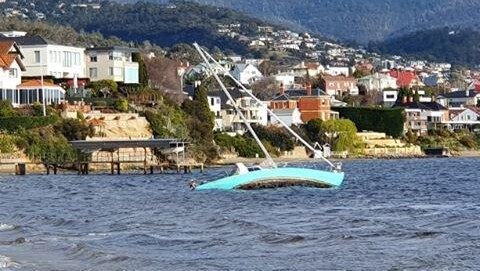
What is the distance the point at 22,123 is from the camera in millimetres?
93750

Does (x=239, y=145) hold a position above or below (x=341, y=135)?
below

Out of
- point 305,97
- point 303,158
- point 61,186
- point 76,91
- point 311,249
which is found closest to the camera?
point 311,249

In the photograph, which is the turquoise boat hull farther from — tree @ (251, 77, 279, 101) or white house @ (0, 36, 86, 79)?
tree @ (251, 77, 279, 101)

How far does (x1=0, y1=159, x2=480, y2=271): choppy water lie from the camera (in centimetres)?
3039

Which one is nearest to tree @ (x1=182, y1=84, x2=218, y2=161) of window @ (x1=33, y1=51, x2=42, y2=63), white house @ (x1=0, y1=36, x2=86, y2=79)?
white house @ (x1=0, y1=36, x2=86, y2=79)

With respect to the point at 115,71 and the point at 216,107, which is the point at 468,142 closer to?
the point at 216,107

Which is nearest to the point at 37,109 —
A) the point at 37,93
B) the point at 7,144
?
the point at 37,93

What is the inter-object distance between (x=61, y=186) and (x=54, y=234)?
101 ft

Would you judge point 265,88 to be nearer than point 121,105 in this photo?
No

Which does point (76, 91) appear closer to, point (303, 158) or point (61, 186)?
point (303, 158)

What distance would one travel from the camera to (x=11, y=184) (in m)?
71.9

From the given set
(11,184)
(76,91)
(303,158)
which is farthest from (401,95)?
(11,184)

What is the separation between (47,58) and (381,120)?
4335cm

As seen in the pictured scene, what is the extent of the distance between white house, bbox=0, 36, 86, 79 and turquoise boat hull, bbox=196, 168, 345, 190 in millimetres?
58988
